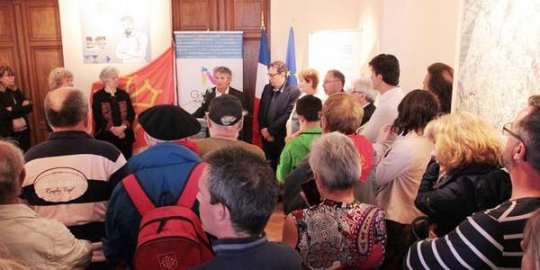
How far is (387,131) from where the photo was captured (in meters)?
2.63

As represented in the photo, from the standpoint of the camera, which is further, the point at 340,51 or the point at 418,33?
the point at 340,51

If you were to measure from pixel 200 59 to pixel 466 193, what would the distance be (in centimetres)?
437

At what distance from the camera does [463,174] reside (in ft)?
5.12

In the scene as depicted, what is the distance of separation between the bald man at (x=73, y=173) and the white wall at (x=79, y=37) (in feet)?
13.0

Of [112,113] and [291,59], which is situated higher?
[291,59]

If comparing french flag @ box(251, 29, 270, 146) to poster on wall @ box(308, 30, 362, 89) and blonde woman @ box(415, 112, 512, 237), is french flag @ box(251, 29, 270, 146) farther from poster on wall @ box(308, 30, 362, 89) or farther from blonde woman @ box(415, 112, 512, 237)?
blonde woman @ box(415, 112, 512, 237)

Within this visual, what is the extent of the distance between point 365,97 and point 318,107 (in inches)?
47.4

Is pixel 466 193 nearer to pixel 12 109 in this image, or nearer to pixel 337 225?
pixel 337 225

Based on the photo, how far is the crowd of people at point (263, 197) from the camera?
109 cm

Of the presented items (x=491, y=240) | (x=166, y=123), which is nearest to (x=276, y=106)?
(x=166, y=123)

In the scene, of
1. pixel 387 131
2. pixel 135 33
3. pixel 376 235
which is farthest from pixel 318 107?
pixel 135 33

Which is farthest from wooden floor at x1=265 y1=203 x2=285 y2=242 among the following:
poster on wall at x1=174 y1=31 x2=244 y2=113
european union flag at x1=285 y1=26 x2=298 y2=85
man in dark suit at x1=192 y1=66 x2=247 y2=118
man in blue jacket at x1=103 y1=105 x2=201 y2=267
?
man in blue jacket at x1=103 y1=105 x2=201 y2=267

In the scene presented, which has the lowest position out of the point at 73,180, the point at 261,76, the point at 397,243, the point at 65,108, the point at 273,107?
the point at 397,243

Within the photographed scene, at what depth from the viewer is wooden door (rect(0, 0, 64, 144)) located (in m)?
5.70
